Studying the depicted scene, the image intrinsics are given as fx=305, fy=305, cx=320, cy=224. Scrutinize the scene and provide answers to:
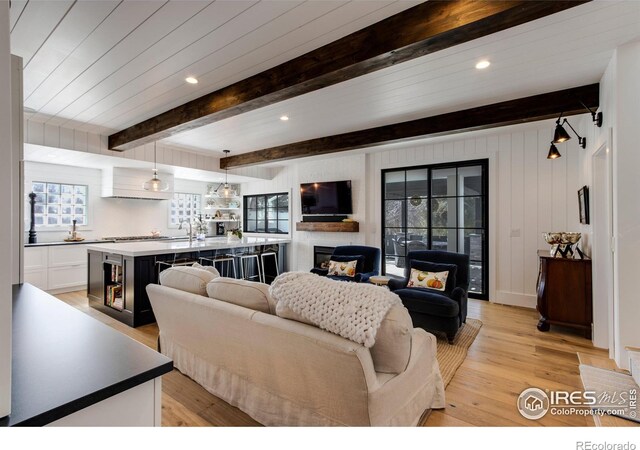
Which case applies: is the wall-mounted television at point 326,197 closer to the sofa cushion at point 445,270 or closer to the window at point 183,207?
the sofa cushion at point 445,270

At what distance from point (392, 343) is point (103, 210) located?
21.5 feet

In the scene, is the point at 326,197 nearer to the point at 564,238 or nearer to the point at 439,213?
the point at 439,213

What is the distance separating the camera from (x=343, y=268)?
4.68 meters

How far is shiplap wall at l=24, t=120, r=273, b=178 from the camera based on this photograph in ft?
12.6

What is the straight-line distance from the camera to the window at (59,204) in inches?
212

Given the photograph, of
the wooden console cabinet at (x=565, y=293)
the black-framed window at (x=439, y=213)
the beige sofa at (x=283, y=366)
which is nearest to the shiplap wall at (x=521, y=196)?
the black-framed window at (x=439, y=213)

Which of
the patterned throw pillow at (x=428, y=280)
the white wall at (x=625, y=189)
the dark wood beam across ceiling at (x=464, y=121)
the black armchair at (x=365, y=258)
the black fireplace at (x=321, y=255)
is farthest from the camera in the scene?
the black fireplace at (x=321, y=255)

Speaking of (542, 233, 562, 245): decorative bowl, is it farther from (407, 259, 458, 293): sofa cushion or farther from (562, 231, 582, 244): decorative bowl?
(407, 259, 458, 293): sofa cushion

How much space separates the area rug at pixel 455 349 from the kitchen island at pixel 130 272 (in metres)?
3.35

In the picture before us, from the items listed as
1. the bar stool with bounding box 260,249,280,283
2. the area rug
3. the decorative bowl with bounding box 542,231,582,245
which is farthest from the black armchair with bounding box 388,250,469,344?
the bar stool with bounding box 260,249,280,283

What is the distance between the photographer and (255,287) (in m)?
2.03
